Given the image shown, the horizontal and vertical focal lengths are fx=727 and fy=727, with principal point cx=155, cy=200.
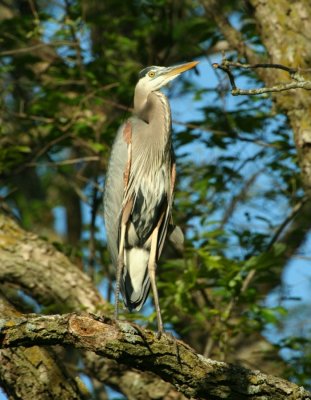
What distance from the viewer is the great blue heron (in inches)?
188

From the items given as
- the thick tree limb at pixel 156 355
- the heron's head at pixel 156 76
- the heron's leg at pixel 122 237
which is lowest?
the heron's leg at pixel 122 237

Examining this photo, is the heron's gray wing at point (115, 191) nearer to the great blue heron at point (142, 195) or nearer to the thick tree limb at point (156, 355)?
the great blue heron at point (142, 195)

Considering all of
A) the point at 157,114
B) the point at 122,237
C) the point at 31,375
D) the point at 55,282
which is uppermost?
the point at 157,114

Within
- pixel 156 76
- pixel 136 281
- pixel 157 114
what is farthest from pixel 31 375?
pixel 156 76

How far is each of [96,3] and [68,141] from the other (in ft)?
5.11

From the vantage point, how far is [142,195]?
4.92m

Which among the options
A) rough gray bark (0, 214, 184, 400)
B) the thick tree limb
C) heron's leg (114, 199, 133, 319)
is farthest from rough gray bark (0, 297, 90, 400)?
rough gray bark (0, 214, 184, 400)

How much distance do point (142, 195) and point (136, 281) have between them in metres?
0.58

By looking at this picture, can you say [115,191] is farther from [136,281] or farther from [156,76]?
[156,76]

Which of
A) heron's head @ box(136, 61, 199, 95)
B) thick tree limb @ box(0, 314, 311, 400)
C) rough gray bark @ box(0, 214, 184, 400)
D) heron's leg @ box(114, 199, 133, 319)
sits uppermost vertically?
heron's head @ box(136, 61, 199, 95)

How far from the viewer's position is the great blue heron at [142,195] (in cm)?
477

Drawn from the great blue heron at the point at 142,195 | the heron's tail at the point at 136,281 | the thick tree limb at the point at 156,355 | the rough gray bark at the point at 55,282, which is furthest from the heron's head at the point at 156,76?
the thick tree limb at the point at 156,355

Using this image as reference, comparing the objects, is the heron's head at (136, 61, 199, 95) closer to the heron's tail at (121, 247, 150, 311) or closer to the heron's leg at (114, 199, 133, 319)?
the heron's leg at (114, 199, 133, 319)

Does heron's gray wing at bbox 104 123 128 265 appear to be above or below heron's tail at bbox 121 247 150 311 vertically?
above
